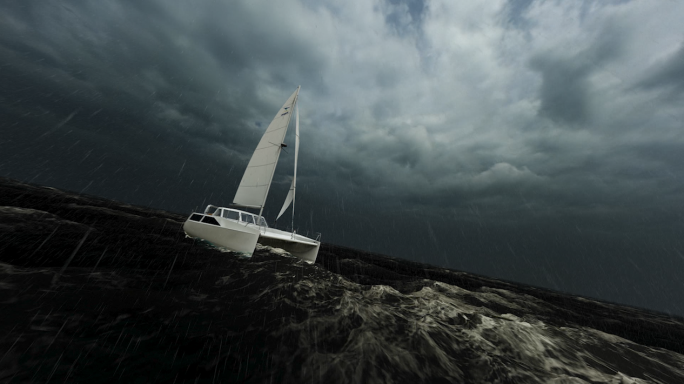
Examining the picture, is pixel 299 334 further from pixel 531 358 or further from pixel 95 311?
pixel 531 358

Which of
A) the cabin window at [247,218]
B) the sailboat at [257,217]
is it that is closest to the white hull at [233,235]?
the sailboat at [257,217]

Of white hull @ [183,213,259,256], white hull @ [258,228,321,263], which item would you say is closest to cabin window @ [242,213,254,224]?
white hull @ [258,228,321,263]

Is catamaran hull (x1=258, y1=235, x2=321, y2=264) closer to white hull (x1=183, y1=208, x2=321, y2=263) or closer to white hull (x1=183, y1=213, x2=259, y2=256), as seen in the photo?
white hull (x1=183, y1=208, x2=321, y2=263)

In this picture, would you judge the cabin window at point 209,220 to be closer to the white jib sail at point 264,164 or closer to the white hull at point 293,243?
the white hull at point 293,243

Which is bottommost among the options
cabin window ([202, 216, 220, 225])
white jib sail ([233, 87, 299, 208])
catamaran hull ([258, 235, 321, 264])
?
catamaran hull ([258, 235, 321, 264])

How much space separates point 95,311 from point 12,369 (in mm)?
2391

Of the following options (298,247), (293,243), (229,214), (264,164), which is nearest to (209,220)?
(229,214)

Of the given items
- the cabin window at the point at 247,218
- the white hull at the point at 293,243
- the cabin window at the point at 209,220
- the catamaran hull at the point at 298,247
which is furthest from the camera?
the cabin window at the point at 247,218

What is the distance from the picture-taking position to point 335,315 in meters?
8.43

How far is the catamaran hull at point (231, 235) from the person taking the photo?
14094 millimetres

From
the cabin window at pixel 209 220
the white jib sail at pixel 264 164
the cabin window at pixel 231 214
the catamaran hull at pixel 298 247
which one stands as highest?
the white jib sail at pixel 264 164

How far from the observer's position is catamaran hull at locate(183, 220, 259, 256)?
14094mm

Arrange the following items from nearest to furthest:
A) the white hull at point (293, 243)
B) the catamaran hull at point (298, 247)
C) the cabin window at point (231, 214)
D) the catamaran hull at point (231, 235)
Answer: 1. the catamaran hull at point (231, 235)
2. the white hull at point (293, 243)
3. the catamaran hull at point (298, 247)
4. the cabin window at point (231, 214)

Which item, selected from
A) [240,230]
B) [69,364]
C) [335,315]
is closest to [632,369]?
[335,315]
